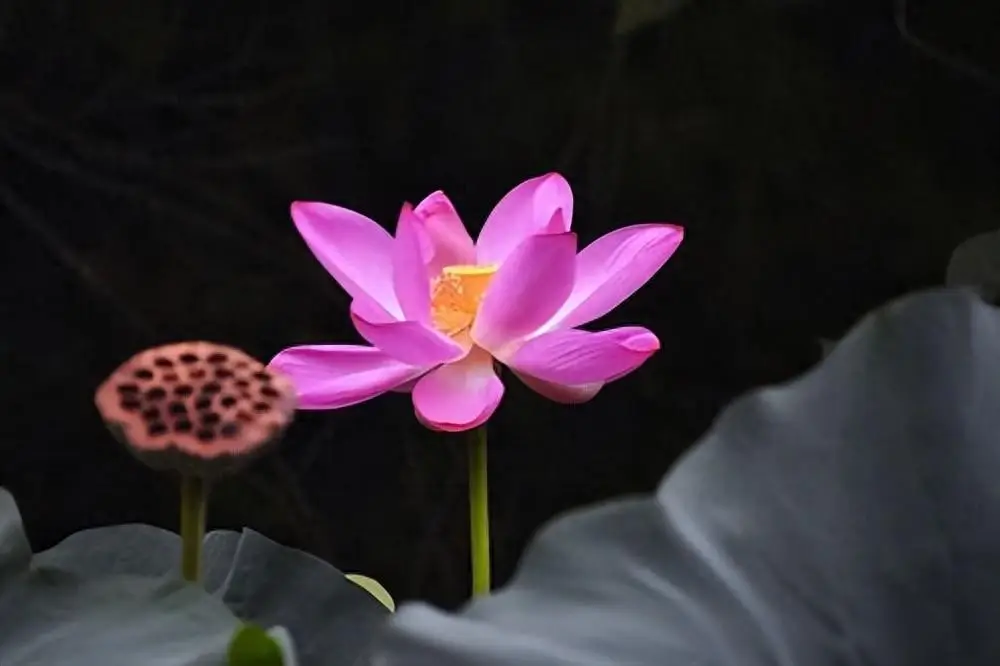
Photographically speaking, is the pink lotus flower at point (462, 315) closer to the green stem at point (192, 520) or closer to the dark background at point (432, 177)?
the green stem at point (192, 520)

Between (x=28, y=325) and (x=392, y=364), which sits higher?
(x=392, y=364)

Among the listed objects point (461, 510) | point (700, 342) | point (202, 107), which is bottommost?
point (461, 510)

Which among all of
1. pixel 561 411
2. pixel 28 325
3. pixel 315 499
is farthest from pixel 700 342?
pixel 28 325

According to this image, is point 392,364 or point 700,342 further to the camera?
point 700,342

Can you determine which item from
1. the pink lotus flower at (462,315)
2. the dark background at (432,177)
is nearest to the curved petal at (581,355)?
the pink lotus flower at (462,315)

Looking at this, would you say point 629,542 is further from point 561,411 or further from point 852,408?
point 561,411
